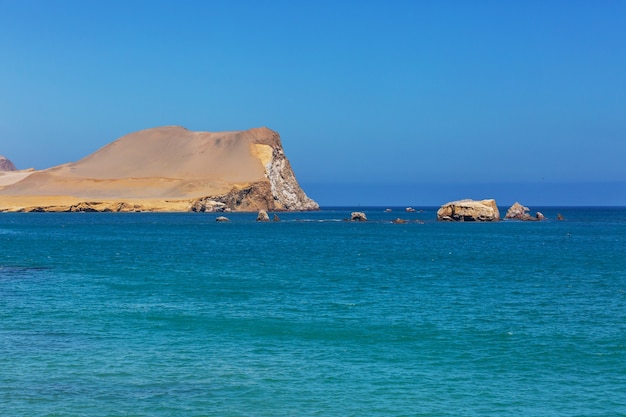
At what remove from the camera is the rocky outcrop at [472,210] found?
350 ft

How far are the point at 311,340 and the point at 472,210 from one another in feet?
291

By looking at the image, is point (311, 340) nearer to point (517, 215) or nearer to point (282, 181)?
point (517, 215)

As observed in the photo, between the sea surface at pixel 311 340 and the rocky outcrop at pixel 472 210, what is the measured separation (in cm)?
6393

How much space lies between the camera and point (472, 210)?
106938 mm

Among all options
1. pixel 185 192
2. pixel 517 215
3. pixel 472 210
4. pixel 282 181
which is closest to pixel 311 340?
pixel 472 210

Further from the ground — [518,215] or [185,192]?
[185,192]

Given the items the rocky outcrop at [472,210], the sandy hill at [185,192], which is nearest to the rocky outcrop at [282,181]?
the sandy hill at [185,192]

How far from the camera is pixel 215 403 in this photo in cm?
1550

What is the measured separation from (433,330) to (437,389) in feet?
20.8

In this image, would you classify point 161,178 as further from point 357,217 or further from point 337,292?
point 337,292

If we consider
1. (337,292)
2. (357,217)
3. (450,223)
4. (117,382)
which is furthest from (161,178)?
(117,382)

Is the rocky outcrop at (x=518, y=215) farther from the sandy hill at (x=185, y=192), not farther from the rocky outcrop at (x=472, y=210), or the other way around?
the sandy hill at (x=185, y=192)

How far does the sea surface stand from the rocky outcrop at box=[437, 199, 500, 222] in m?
63.9

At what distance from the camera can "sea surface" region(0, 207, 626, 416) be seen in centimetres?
1584
